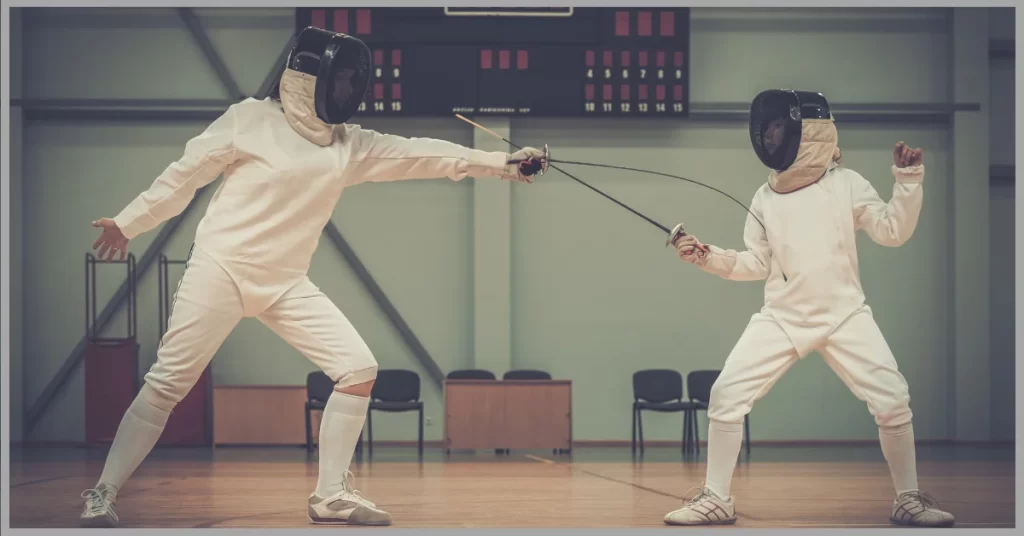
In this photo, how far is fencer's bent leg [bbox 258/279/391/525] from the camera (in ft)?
11.4

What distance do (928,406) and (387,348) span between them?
409 cm

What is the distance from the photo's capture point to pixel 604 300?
8109mm

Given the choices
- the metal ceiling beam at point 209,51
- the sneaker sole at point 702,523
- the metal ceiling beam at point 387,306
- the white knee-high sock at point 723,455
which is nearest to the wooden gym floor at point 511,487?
the sneaker sole at point 702,523

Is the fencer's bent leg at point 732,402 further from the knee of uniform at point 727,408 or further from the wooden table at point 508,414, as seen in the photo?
the wooden table at point 508,414

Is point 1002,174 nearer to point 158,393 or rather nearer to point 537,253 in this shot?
point 537,253

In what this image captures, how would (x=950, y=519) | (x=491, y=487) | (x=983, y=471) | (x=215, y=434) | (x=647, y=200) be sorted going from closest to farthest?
(x=950, y=519) → (x=491, y=487) → (x=983, y=471) → (x=215, y=434) → (x=647, y=200)

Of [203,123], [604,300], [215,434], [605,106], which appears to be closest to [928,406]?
[604,300]

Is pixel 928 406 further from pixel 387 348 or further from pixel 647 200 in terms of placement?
pixel 387 348

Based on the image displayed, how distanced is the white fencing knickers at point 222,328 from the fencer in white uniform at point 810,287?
1.16 meters

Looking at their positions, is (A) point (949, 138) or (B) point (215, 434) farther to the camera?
(A) point (949, 138)

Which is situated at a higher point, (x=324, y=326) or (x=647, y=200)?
(x=647, y=200)

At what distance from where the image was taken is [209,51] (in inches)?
316

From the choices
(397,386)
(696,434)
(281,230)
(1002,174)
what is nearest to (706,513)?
(281,230)

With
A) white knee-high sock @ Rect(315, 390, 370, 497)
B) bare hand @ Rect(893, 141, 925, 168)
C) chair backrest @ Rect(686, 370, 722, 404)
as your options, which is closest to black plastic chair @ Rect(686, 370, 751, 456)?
chair backrest @ Rect(686, 370, 722, 404)
